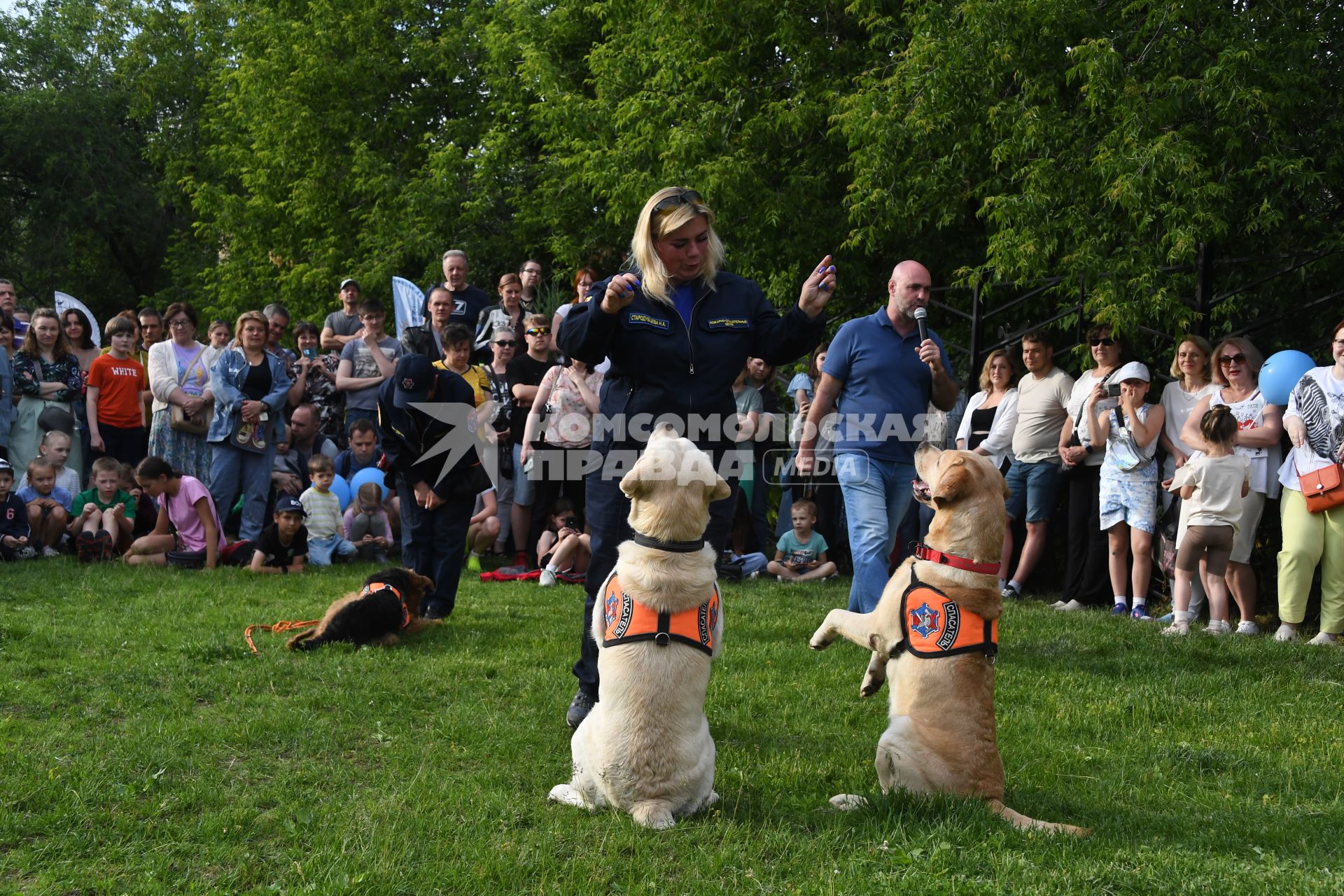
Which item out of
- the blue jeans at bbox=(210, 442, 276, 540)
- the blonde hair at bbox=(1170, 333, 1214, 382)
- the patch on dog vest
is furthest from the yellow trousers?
the blue jeans at bbox=(210, 442, 276, 540)

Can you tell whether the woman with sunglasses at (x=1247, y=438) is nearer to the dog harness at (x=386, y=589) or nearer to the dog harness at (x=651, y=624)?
the dog harness at (x=651, y=624)

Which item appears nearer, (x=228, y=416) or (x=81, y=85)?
(x=228, y=416)

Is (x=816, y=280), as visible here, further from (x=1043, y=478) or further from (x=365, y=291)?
(x=365, y=291)

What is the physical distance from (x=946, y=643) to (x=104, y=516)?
9.10m

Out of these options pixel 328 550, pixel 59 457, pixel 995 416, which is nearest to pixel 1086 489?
pixel 995 416

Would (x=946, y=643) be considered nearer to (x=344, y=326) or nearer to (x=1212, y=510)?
(x=1212, y=510)

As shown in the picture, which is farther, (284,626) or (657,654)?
(284,626)

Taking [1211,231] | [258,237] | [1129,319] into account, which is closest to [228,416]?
[1129,319]

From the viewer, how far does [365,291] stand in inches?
839

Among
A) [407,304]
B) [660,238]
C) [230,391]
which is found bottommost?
[230,391]

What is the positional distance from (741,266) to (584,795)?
35.8ft

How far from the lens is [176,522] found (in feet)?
34.8

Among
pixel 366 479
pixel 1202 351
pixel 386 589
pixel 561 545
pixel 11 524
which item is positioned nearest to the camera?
pixel 386 589

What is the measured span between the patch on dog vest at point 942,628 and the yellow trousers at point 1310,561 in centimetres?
504
